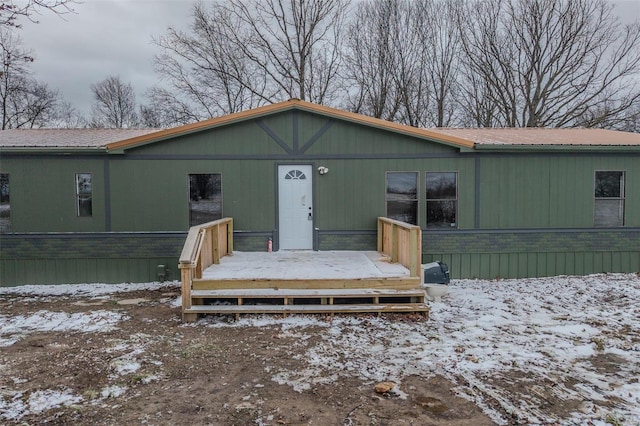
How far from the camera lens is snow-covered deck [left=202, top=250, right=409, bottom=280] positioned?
6023 millimetres

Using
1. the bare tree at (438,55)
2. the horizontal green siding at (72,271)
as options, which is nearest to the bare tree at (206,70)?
the bare tree at (438,55)

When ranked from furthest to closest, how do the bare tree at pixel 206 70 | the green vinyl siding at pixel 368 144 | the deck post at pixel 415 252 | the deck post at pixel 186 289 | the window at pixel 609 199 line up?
the bare tree at pixel 206 70 < the window at pixel 609 199 < the green vinyl siding at pixel 368 144 < the deck post at pixel 415 252 < the deck post at pixel 186 289

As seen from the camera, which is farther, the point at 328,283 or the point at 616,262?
the point at 616,262

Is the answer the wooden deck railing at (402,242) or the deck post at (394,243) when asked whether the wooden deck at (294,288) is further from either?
the deck post at (394,243)

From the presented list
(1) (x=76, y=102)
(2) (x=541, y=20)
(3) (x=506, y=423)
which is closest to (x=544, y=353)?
(3) (x=506, y=423)

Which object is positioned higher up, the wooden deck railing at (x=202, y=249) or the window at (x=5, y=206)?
the window at (x=5, y=206)

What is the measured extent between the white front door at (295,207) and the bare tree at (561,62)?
14.7 m

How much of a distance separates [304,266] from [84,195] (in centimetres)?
493

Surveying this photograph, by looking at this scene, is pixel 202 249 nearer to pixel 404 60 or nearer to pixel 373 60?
pixel 373 60

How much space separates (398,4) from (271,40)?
6608 millimetres

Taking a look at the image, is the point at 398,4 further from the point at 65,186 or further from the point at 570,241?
the point at 65,186

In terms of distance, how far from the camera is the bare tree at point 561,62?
59.8 feet

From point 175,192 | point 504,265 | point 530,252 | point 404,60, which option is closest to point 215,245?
point 175,192

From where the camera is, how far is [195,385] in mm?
3549
